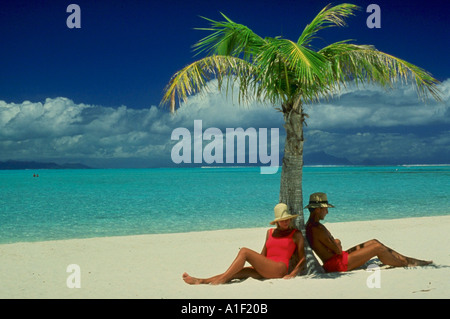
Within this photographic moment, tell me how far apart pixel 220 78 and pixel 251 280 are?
3.55m

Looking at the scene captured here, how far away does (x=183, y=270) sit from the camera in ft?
27.7

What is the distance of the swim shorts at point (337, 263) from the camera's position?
22.4 ft

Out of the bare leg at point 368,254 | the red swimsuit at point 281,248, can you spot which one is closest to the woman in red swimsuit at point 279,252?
the red swimsuit at point 281,248

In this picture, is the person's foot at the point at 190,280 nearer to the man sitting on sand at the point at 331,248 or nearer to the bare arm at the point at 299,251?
the bare arm at the point at 299,251

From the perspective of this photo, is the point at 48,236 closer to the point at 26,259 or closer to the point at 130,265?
the point at 26,259

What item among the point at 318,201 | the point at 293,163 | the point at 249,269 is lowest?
the point at 249,269

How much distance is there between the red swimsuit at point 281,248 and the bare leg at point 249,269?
97 mm

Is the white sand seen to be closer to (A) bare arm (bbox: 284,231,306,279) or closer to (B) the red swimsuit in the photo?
(A) bare arm (bbox: 284,231,306,279)

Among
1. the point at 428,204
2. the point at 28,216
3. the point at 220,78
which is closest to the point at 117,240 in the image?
the point at 220,78

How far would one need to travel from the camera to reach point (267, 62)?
6.76 meters

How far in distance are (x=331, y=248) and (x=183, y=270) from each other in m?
3.06

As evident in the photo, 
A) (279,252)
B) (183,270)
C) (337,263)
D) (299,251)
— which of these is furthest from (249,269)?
(183,270)

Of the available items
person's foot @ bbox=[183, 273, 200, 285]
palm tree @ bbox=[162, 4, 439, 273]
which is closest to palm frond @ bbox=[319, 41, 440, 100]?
palm tree @ bbox=[162, 4, 439, 273]

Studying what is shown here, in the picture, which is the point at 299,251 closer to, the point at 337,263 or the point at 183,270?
the point at 337,263
